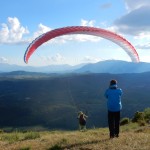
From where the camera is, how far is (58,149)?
15.7 m

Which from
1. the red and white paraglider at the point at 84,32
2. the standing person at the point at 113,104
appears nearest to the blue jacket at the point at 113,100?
the standing person at the point at 113,104

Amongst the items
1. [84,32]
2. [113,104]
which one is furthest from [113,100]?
[84,32]

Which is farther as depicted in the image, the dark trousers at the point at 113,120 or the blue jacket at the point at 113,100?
the dark trousers at the point at 113,120

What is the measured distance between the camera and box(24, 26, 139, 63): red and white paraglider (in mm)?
23828

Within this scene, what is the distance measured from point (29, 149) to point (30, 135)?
5557mm

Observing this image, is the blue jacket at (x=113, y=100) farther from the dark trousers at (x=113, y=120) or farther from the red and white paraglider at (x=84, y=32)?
the red and white paraglider at (x=84, y=32)

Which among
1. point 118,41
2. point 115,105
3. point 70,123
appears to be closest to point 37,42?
point 118,41

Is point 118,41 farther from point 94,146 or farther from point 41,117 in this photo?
point 41,117

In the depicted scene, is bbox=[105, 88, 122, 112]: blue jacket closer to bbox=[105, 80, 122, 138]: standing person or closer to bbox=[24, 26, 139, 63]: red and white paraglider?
bbox=[105, 80, 122, 138]: standing person

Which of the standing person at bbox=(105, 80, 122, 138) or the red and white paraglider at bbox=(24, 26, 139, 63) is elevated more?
the red and white paraglider at bbox=(24, 26, 139, 63)

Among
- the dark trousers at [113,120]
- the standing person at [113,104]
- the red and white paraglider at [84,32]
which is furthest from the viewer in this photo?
the red and white paraglider at [84,32]

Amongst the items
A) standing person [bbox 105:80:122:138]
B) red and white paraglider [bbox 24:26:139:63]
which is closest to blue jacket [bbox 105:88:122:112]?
standing person [bbox 105:80:122:138]

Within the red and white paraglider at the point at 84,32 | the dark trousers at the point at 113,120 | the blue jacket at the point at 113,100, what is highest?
the red and white paraglider at the point at 84,32

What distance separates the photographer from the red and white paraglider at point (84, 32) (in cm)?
2383
